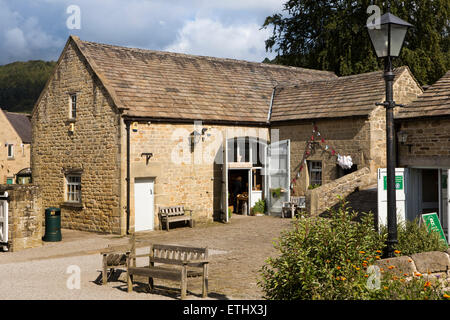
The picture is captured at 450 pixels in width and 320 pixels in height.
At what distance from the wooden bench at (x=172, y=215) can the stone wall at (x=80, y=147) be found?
1.62m

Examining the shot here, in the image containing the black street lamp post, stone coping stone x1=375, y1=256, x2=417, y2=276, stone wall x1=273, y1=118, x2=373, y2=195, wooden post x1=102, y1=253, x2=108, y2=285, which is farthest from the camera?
stone wall x1=273, y1=118, x2=373, y2=195

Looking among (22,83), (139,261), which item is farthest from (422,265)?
(22,83)

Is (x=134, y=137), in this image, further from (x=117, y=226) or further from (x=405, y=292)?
(x=405, y=292)

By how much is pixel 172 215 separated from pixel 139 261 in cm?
640

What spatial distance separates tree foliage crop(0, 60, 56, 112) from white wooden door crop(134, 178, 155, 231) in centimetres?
10800

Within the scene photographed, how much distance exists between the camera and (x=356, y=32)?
3219 centimetres

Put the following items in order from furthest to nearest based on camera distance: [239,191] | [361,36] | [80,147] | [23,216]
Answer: [361,36], [239,191], [80,147], [23,216]

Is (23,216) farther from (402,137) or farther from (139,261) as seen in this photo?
(402,137)

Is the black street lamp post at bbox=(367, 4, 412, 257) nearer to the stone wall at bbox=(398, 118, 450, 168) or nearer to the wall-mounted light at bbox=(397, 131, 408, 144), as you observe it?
the stone wall at bbox=(398, 118, 450, 168)

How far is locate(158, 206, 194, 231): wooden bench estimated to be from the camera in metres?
18.6

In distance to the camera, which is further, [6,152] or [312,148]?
[6,152]

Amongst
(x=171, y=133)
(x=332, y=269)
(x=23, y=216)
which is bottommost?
(x=332, y=269)

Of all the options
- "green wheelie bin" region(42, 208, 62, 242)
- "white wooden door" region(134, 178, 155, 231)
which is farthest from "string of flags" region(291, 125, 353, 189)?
"green wheelie bin" region(42, 208, 62, 242)

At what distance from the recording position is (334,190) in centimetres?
1791
